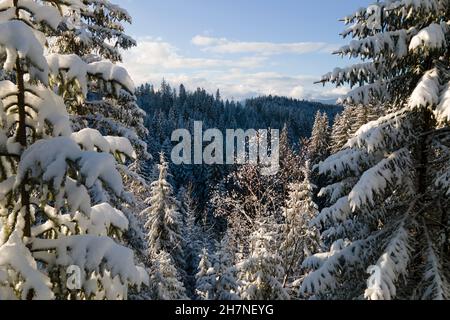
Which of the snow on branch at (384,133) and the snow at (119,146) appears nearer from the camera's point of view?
the snow at (119,146)

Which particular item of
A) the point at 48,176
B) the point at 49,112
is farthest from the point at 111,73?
the point at 48,176

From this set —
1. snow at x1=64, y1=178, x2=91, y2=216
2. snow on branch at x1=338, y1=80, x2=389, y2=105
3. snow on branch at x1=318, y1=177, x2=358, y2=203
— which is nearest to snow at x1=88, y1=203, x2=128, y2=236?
snow at x1=64, y1=178, x2=91, y2=216

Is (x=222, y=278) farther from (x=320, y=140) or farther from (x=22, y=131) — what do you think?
(x=320, y=140)

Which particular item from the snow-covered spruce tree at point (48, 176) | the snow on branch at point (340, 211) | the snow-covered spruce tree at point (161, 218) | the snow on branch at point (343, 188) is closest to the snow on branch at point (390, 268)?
the snow on branch at point (340, 211)

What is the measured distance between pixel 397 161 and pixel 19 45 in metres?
6.02

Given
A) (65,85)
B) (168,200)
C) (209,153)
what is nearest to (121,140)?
(65,85)

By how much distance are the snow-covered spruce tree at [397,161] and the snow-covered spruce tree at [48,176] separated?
13.7ft

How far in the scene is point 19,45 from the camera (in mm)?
3180

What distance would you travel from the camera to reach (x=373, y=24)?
23.1ft

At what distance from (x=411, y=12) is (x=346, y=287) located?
5.08 m

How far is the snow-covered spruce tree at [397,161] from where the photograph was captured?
21.0ft

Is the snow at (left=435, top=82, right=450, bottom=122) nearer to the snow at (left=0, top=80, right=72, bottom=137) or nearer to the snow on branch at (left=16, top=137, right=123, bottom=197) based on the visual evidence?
the snow on branch at (left=16, top=137, right=123, bottom=197)

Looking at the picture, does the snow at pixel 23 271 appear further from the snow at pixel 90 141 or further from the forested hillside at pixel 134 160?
the snow at pixel 90 141
